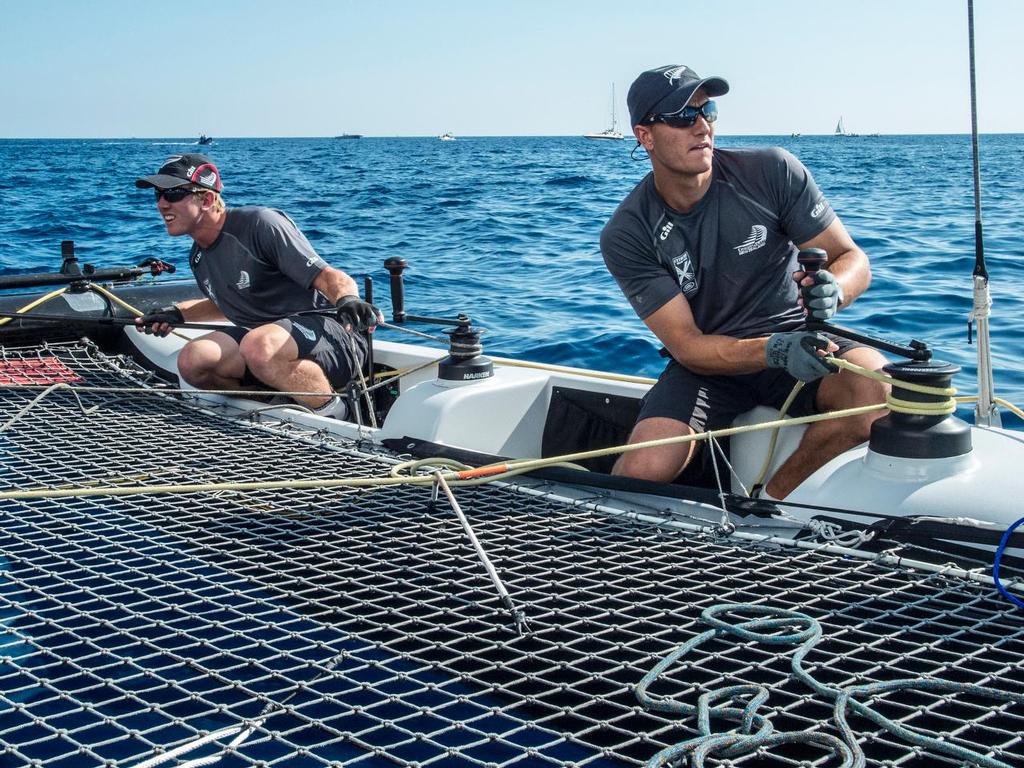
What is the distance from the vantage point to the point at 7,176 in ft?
107

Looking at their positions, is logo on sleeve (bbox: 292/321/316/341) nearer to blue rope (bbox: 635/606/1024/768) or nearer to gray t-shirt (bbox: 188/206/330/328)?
gray t-shirt (bbox: 188/206/330/328)

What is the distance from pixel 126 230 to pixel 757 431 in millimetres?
14821

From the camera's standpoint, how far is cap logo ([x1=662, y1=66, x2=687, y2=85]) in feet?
10.6

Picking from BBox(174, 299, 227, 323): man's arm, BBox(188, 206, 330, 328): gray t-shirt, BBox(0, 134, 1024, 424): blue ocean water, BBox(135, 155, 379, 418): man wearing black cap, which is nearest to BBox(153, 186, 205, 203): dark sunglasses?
BBox(135, 155, 379, 418): man wearing black cap

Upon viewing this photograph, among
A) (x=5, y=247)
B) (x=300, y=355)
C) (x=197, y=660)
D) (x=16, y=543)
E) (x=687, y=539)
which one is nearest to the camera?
(x=197, y=660)

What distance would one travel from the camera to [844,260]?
10.7 ft

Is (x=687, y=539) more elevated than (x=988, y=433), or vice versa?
(x=988, y=433)

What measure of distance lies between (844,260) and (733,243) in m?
0.36

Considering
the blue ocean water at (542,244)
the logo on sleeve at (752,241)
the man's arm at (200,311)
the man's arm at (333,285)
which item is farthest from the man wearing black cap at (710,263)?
the blue ocean water at (542,244)

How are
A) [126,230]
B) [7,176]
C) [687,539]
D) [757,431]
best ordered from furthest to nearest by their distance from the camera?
[7,176], [126,230], [757,431], [687,539]

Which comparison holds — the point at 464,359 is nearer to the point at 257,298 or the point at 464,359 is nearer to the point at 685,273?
the point at 685,273

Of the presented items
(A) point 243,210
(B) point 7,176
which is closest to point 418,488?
(A) point 243,210

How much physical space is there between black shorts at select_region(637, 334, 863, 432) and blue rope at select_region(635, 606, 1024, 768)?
1.13m

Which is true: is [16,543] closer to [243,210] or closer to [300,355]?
[300,355]
